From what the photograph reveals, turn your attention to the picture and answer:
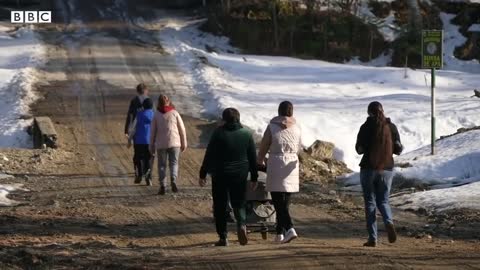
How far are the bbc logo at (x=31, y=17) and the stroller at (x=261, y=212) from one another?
3447 centimetres

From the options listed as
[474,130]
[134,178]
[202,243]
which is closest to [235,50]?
[474,130]

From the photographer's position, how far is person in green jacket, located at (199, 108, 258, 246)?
1089 cm

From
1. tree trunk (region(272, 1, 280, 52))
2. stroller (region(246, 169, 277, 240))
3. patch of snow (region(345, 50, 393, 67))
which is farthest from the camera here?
tree trunk (region(272, 1, 280, 52))

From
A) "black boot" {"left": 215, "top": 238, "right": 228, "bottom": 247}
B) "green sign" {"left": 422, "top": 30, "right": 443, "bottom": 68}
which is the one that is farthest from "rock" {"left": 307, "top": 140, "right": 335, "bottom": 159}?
"black boot" {"left": 215, "top": 238, "right": 228, "bottom": 247}

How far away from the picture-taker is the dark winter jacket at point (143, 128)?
16.6 m

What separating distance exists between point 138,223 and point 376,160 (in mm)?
3710

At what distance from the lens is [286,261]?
9.55 m

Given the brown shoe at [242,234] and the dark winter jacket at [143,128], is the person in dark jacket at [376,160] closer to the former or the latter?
the brown shoe at [242,234]

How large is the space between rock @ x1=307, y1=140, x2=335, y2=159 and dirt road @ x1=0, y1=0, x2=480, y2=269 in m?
2.49

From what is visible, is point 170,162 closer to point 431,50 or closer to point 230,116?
point 230,116

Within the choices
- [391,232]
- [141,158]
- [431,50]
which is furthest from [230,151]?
[431,50]

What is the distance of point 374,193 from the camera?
1134cm

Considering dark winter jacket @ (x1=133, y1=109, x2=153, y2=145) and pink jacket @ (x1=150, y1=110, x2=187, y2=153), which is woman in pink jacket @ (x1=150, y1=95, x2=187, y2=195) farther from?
dark winter jacket @ (x1=133, y1=109, x2=153, y2=145)

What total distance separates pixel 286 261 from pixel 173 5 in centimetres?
4111
